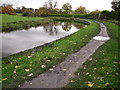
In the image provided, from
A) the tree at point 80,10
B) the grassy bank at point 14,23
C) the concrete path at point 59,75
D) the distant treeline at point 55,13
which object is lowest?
the concrete path at point 59,75

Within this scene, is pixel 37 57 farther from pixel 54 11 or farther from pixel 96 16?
pixel 54 11

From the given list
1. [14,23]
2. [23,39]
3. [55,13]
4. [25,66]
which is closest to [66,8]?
[55,13]

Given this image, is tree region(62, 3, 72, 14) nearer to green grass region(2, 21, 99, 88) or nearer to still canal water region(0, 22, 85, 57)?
still canal water region(0, 22, 85, 57)

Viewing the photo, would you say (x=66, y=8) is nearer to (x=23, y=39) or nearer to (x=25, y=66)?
(x=23, y=39)

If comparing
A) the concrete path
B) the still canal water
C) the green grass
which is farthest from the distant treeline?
the green grass

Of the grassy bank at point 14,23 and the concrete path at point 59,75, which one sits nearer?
the concrete path at point 59,75

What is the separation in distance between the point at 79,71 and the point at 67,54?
237 centimetres

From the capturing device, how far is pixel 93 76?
18.0 feet

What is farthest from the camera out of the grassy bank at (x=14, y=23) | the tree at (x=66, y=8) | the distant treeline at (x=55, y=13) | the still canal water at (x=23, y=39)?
the tree at (x=66, y=8)

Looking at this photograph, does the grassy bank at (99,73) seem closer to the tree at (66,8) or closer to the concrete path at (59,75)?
the concrete path at (59,75)

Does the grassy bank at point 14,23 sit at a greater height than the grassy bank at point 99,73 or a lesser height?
greater

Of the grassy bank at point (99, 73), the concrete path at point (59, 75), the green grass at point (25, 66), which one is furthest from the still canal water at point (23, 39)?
the grassy bank at point (99, 73)

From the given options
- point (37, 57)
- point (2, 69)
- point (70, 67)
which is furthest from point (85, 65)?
point (2, 69)

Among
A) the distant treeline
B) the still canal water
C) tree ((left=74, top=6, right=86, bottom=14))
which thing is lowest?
→ the still canal water
